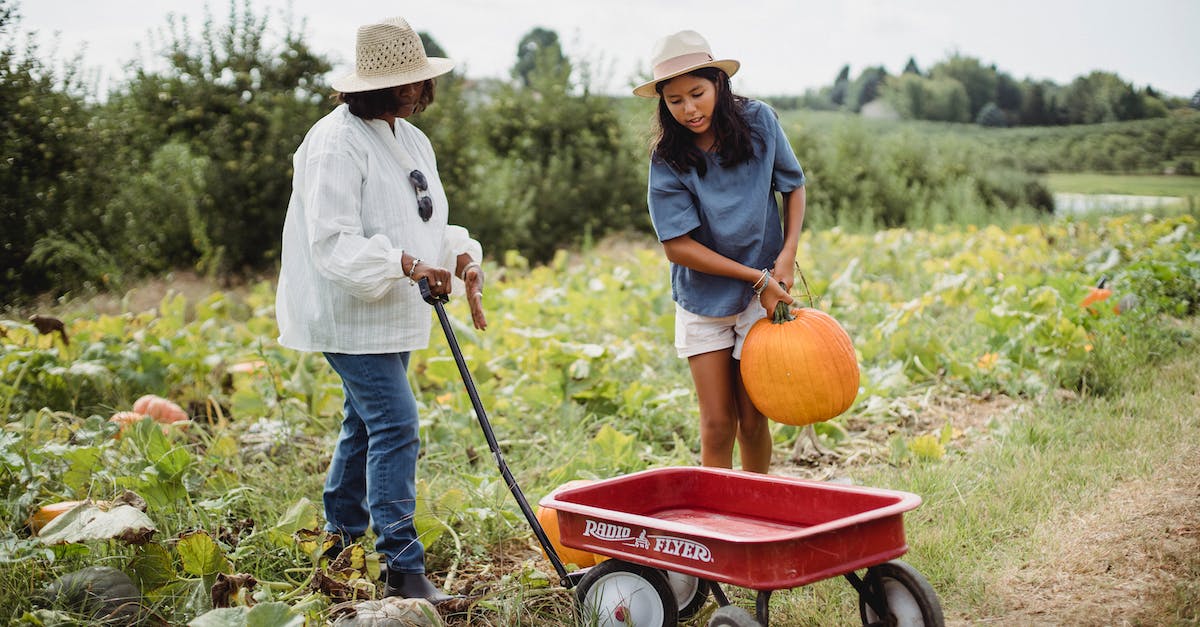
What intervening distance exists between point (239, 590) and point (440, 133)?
7593 millimetres

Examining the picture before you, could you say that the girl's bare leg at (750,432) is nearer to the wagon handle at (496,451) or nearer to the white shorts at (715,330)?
the white shorts at (715,330)

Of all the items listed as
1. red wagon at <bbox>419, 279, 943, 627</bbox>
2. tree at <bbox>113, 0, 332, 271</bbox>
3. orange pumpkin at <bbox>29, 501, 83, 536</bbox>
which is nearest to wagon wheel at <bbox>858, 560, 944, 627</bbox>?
red wagon at <bbox>419, 279, 943, 627</bbox>

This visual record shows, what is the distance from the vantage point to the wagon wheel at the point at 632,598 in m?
2.72

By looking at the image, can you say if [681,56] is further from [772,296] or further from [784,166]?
[772,296]

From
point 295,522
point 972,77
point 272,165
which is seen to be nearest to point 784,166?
point 295,522

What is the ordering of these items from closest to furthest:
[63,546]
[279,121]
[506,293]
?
[63,546], [506,293], [279,121]

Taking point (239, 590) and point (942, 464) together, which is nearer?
point (239, 590)

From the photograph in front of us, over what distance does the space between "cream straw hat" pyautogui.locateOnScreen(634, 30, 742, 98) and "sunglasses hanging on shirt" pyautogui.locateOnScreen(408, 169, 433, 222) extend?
2.56 ft

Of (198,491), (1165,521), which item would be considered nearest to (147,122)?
(198,491)

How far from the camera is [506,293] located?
7.14m

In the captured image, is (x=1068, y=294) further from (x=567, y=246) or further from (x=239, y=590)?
(x=567, y=246)

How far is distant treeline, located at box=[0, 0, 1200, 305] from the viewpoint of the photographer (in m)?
6.13

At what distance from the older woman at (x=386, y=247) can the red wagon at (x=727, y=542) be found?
1.71ft

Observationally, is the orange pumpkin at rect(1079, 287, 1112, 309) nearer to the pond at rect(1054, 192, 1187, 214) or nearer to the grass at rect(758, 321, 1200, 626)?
the grass at rect(758, 321, 1200, 626)
